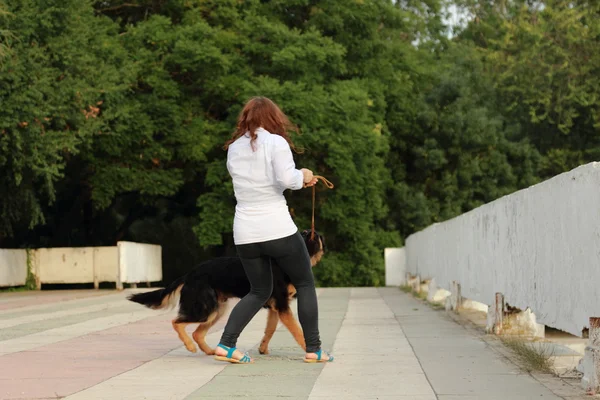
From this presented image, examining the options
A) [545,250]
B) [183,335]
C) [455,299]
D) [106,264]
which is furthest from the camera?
[106,264]

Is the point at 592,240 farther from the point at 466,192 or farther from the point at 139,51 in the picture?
the point at 466,192

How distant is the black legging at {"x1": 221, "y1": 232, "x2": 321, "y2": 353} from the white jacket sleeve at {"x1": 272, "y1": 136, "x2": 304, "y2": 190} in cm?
44

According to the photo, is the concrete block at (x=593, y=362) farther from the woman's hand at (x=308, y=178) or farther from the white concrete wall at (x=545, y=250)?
the woman's hand at (x=308, y=178)

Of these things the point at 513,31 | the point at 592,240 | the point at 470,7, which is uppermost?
the point at 470,7

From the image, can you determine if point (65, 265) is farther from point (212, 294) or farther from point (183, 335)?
point (212, 294)

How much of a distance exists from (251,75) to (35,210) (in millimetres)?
12957

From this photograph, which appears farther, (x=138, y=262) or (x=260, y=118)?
(x=138, y=262)

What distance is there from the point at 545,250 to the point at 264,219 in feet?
7.74

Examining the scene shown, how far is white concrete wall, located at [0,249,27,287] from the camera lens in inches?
1120

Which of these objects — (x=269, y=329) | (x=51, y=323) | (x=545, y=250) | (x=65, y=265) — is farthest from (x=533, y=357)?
(x=65, y=265)

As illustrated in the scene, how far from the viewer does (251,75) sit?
129 ft

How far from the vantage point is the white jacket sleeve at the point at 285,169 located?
27.7 feet

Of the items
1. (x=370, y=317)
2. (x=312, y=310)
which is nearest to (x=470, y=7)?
(x=370, y=317)

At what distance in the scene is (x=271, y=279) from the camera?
8.80m
